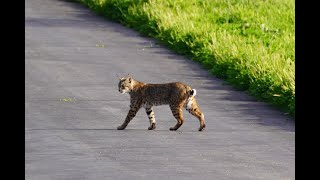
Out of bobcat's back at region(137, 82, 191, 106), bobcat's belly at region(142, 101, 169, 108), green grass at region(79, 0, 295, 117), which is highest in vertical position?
bobcat's back at region(137, 82, 191, 106)

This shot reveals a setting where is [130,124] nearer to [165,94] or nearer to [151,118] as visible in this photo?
[151,118]

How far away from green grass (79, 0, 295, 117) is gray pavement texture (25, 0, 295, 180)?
1.09 ft

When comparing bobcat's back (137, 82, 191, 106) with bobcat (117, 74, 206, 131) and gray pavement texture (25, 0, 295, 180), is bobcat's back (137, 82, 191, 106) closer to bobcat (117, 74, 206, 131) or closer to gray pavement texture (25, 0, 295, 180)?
bobcat (117, 74, 206, 131)

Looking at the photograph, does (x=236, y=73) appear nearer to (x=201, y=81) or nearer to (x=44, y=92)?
(x=201, y=81)

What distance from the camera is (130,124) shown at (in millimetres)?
20578

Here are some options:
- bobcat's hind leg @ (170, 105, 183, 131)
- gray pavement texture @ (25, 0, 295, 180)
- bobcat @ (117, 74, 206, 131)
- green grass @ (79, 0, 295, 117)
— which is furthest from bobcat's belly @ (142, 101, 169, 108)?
green grass @ (79, 0, 295, 117)

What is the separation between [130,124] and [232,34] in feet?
30.4

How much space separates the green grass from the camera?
23.5 m

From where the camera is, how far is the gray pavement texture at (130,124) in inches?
655

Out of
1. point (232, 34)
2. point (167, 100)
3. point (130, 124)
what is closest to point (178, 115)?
point (167, 100)
